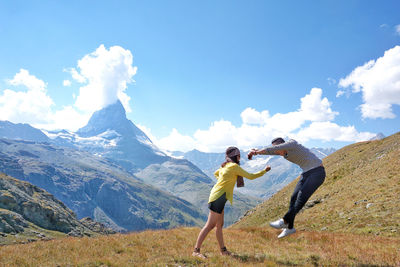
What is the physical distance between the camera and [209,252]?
9109 millimetres

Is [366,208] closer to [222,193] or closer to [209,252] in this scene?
[209,252]

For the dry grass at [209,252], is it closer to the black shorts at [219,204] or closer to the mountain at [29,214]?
the black shorts at [219,204]

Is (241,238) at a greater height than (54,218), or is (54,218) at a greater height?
(241,238)

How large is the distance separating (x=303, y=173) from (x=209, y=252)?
4250 millimetres

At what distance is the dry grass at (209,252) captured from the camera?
7.62 meters

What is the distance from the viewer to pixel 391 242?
387 inches

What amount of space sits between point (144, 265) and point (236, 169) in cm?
383

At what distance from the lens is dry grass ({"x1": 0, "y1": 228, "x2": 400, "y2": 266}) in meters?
7.62

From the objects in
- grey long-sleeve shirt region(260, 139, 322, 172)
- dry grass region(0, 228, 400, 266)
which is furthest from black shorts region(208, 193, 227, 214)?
grey long-sleeve shirt region(260, 139, 322, 172)

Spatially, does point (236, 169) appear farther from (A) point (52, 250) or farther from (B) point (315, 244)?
(A) point (52, 250)

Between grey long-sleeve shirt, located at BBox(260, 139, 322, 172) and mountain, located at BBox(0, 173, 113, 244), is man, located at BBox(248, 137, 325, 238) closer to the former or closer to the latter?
grey long-sleeve shirt, located at BBox(260, 139, 322, 172)

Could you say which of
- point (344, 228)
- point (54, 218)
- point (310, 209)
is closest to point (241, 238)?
point (344, 228)

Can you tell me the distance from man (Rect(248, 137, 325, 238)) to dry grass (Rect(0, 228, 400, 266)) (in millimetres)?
1338

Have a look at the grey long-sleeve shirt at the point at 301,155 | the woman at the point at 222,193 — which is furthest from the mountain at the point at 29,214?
the grey long-sleeve shirt at the point at 301,155
